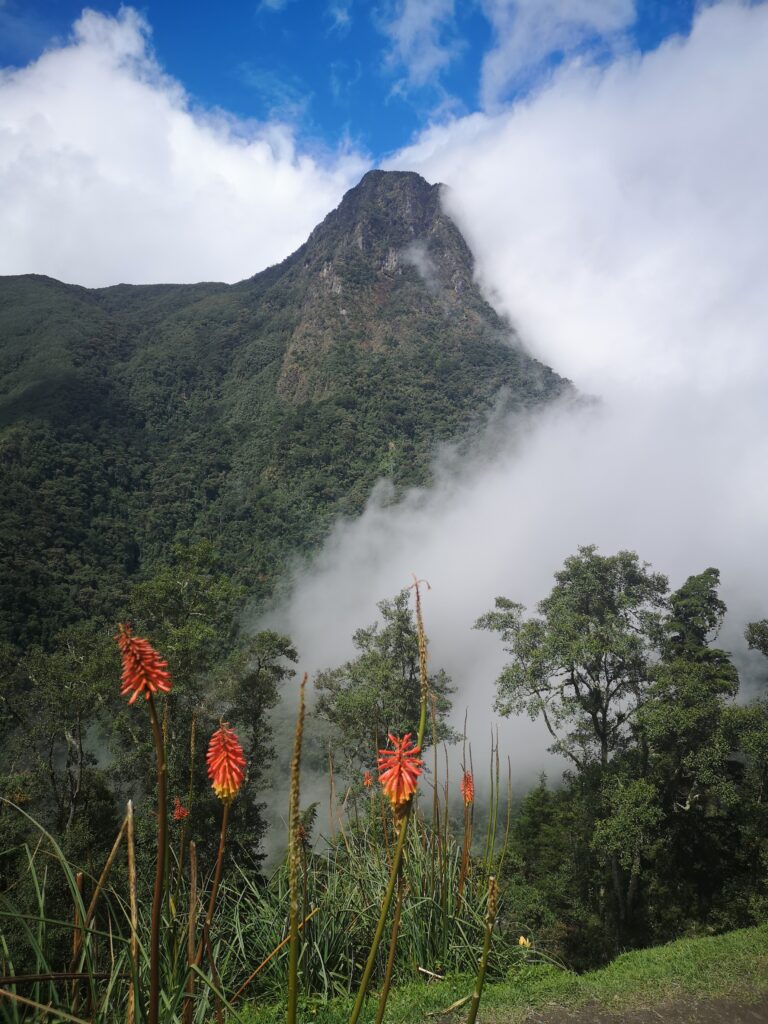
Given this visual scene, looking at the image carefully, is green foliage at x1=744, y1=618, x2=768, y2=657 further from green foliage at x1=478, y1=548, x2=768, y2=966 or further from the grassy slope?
the grassy slope

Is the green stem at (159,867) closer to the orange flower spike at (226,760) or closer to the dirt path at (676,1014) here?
the orange flower spike at (226,760)

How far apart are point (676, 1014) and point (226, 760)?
19.3ft

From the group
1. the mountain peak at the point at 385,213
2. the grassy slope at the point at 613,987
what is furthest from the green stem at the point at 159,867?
the mountain peak at the point at 385,213

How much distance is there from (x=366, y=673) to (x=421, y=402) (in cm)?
9076

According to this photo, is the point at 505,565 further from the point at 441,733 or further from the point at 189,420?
the point at 441,733

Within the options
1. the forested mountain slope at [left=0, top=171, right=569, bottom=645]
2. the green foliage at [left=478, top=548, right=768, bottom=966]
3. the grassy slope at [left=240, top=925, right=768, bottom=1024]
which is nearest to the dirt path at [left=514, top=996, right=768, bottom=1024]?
the grassy slope at [left=240, top=925, right=768, bottom=1024]

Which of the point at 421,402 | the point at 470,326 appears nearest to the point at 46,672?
the point at 421,402

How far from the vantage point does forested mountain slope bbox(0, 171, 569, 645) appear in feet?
174

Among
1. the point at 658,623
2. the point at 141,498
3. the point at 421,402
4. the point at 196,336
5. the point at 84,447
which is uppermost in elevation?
the point at 196,336

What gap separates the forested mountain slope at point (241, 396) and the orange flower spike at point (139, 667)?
38290 mm

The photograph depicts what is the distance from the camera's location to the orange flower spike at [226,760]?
1778 mm

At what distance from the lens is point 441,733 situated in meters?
15.1

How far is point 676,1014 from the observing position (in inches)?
208

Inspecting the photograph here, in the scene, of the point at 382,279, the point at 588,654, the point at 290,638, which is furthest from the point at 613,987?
the point at 382,279
